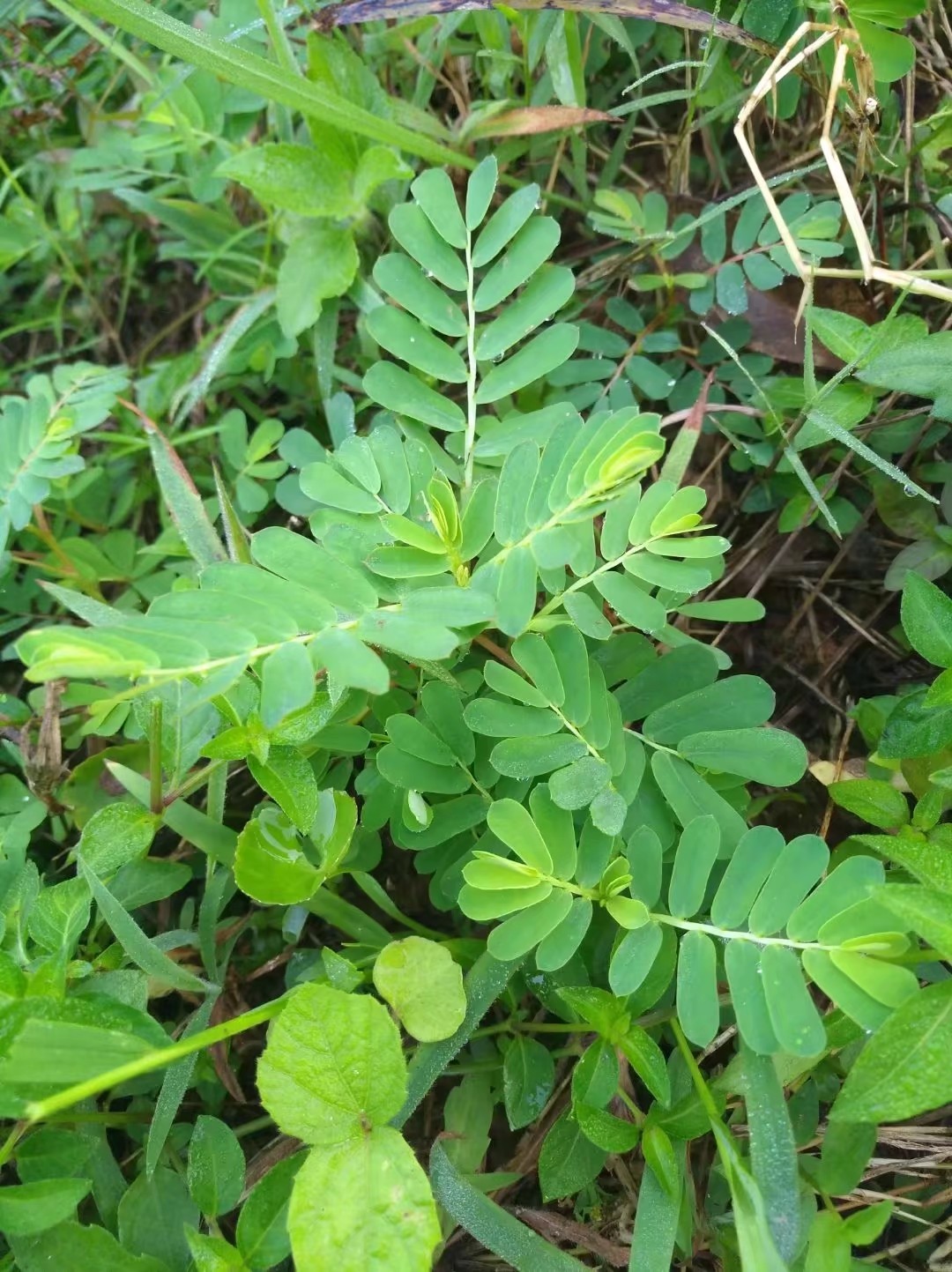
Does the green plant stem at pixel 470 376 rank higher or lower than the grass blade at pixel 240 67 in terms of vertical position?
lower

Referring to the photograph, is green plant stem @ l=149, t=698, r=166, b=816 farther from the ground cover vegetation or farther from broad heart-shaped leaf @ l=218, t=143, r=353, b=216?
broad heart-shaped leaf @ l=218, t=143, r=353, b=216

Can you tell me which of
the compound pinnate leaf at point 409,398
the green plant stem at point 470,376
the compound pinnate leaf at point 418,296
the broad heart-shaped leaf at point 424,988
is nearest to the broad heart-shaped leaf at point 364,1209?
the broad heart-shaped leaf at point 424,988

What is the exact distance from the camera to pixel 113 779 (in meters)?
1.84

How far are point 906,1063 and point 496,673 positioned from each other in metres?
0.69

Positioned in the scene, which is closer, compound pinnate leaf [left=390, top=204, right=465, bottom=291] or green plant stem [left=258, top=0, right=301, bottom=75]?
compound pinnate leaf [left=390, top=204, right=465, bottom=291]

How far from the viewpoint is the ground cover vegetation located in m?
1.25

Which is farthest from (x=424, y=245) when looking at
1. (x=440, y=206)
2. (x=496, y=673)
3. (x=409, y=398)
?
(x=496, y=673)

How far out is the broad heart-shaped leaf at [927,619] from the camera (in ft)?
4.83

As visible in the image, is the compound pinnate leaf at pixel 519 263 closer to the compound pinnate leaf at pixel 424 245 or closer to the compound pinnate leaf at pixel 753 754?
the compound pinnate leaf at pixel 424 245

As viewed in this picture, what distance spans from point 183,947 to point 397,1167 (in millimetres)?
669

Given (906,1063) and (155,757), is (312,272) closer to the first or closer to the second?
(155,757)

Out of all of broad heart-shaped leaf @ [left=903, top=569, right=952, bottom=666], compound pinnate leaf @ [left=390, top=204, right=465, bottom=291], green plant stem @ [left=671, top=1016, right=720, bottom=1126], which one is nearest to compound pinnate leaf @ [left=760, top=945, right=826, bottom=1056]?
green plant stem @ [left=671, top=1016, right=720, bottom=1126]

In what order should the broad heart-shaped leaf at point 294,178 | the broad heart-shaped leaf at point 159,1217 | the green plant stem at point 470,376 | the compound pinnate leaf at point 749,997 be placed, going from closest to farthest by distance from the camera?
the compound pinnate leaf at point 749,997, the broad heart-shaped leaf at point 159,1217, the green plant stem at point 470,376, the broad heart-shaped leaf at point 294,178

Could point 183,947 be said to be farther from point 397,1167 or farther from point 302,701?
point 302,701
